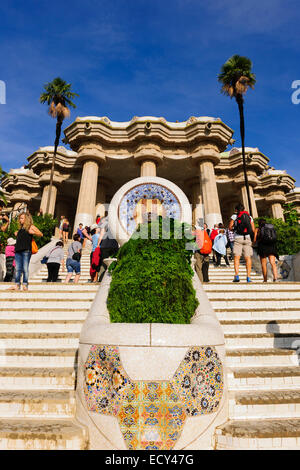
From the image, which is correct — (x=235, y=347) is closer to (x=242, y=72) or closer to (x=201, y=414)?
(x=201, y=414)

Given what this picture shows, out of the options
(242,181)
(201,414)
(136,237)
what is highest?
(242,181)

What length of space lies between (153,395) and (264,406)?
60.4 inches

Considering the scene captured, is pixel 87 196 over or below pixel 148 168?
below

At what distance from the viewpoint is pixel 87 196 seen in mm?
21641

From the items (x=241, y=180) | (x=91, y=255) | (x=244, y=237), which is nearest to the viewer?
(x=244, y=237)

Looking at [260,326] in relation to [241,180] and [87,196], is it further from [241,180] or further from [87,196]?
[241,180]

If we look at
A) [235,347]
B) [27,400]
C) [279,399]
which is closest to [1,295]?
[27,400]

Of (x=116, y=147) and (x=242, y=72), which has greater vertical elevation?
(x=242, y=72)

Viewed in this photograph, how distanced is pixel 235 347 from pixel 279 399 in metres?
1.24

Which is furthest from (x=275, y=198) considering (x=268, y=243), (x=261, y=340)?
(x=261, y=340)

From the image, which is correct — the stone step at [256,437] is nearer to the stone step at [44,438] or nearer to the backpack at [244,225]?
the stone step at [44,438]

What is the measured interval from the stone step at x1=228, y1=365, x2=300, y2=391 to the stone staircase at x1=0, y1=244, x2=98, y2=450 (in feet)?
6.38

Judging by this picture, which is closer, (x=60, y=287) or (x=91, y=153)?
(x=60, y=287)

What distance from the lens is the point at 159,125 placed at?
22594 mm
